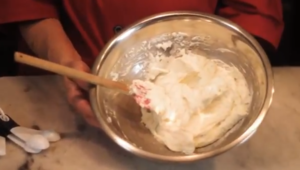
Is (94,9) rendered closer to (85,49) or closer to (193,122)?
(85,49)

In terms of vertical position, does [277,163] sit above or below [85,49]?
below

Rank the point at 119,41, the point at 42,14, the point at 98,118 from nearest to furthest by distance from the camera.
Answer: the point at 98,118
the point at 119,41
the point at 42,14

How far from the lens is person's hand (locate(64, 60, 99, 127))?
2.40ft

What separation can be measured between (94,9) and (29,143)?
26 cm

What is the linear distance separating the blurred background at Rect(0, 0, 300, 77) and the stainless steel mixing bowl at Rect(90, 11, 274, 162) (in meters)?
0.38

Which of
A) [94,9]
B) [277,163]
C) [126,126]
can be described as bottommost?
[277,163]

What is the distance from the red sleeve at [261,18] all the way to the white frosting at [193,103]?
0.10 metres

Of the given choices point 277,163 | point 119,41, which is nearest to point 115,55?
point 119,41

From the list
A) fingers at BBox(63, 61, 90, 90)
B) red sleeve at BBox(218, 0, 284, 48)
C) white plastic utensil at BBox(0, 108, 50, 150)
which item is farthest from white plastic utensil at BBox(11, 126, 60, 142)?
red sleeve at BBox(218, 0, 284, 48)

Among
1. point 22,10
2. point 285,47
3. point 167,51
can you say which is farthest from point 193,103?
point 285,47

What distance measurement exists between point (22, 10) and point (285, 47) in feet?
1.95

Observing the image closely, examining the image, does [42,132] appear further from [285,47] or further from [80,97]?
[285,47]

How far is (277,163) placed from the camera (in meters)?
0.77

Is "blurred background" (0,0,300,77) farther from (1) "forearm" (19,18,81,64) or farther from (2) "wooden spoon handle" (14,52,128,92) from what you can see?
(2) "wooden spoon handle" (14,52,128,92)
